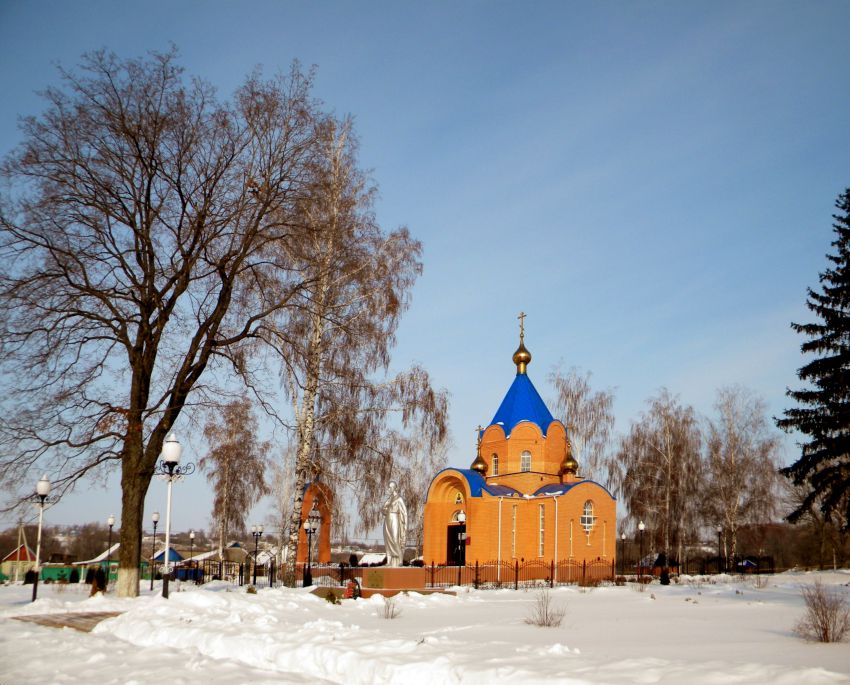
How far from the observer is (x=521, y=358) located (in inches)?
1318

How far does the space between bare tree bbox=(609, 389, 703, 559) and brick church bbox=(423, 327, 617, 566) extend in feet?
21.2

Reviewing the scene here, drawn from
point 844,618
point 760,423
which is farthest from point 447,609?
point 760,423

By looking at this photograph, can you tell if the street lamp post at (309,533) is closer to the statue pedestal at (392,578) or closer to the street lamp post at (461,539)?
the statue pedestal at (392,578)

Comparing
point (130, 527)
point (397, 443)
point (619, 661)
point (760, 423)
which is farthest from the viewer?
point (760, 423)

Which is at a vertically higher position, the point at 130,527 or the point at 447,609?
the point at 130,527

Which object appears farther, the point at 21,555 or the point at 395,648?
the point at 21,555

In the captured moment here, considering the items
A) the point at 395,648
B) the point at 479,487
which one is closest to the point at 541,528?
the point at 479,487

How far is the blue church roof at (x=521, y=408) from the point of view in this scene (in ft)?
105

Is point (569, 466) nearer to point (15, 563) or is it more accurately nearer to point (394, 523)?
point (394, 523)

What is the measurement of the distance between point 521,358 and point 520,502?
691 centimetres

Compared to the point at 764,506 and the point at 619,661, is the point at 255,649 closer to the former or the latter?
the point at 619,661

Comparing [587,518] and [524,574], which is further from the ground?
[587,518]

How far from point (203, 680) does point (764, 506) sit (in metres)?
34.8

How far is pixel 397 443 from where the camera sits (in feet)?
70.5
